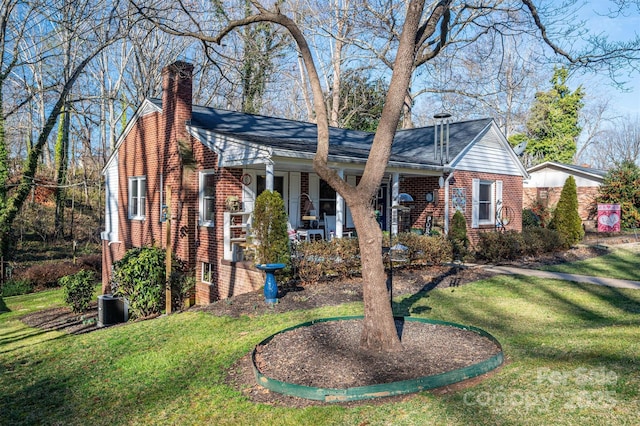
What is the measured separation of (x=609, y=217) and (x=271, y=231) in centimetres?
1625

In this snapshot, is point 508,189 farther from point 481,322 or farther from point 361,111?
point 361,111

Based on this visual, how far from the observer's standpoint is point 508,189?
16.9 metres

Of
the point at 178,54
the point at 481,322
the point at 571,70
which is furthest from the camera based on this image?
the point at 178,54

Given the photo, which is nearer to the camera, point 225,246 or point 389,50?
point 225,246

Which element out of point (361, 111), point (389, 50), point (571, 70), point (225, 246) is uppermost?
point (389, 50)

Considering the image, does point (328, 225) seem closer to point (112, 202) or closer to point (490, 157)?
point (490, 157)

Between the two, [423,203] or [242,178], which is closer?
[242,178]

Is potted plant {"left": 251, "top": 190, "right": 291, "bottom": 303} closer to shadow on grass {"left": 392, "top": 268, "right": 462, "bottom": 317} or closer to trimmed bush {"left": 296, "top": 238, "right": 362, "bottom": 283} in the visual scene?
trimmed bush {"left": 296, "top": 238, "right": 362, "bottom": 283}

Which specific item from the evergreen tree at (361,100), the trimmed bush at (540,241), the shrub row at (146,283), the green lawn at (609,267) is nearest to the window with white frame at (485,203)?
the trimmed bush at (540,241)

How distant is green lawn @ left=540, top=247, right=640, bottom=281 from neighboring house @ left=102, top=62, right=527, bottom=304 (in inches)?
145

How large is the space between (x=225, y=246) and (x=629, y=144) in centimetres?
4549

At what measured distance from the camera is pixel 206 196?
39.5ft

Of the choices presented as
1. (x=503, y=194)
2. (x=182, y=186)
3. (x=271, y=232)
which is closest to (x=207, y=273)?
(x=182, y=186)

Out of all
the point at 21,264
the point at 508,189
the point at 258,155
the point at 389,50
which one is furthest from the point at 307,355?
the point at 389,50
